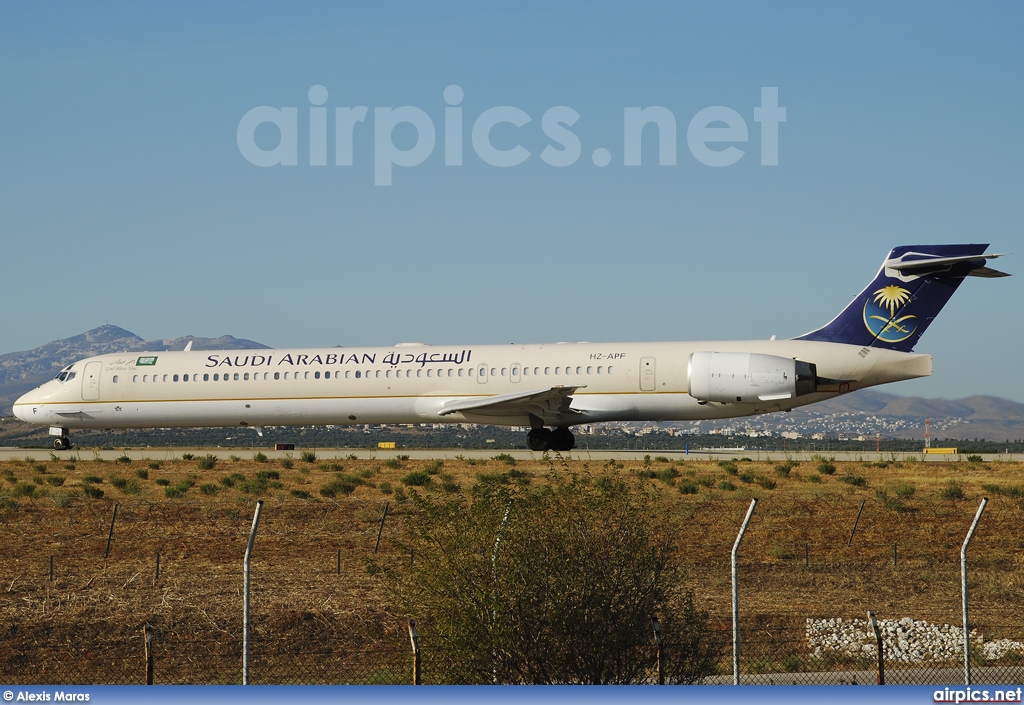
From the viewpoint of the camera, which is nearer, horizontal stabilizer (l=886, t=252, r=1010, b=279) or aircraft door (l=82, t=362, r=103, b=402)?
horizontal stabilizer (l=886, t=252, r=1010, b=279)

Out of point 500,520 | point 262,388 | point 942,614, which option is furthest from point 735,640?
point 262,388

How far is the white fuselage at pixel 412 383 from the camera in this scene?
32.8 m

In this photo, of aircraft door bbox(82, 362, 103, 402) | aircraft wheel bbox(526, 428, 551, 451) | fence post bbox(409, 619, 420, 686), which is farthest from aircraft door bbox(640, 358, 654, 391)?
fence post bbox(409, 619, 420, 686)

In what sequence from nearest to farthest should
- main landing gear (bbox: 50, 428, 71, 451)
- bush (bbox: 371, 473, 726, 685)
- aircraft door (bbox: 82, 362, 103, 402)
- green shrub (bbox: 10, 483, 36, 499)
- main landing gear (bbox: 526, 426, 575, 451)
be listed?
1. bush (bbox: 371, 473, 726, 685)
2. green shrub (bbox: 10, 483, 36, 499)
3. main landing gear (bbox: 526, 426, 575, 451)
4. aircraft door (bbox: 82, 362, 103, 402)
5. main landing gear (bbox: 50, 428, 71, 451)

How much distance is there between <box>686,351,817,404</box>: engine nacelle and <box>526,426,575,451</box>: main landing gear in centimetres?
460

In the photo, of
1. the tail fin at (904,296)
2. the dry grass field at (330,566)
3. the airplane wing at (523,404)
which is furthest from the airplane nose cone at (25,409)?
the tail fin at (904,296)

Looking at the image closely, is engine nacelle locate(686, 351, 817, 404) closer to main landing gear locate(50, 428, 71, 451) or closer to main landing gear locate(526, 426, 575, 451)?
main landing gear locate(526, 426, 575, 451)

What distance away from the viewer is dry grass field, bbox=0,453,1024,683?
14.7 meters

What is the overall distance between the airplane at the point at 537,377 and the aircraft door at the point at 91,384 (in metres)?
0.06

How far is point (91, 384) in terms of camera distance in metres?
37.9

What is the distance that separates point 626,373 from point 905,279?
8199mm

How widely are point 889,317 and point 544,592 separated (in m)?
23.6

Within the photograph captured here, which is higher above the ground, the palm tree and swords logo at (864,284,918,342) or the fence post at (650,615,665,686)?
the palm tree and swords logo at (864,284,918,342)

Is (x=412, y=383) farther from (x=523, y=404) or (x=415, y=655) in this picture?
(x=415, y=655)
